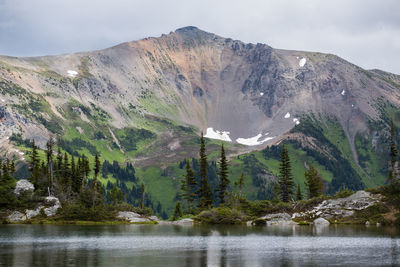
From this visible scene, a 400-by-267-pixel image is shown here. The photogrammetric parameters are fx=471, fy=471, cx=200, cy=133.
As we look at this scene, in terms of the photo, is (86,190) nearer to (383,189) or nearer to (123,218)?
(123,218)

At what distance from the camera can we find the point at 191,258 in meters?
63.2

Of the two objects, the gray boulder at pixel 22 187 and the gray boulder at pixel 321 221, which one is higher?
the gray boulder at pixel 22 187

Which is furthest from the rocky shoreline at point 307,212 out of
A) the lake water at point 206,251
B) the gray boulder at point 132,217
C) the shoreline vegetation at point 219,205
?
the lake water at point 206,251

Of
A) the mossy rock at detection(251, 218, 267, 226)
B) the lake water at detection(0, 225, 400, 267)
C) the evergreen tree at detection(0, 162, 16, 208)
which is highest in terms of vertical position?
the evergreen tree at detection(0, 162, 16, 208)

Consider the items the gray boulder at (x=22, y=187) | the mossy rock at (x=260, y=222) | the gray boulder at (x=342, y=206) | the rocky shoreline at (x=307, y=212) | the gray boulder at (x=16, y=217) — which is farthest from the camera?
the gray boulder at (x=22, y=187)

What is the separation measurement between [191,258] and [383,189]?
280 feet

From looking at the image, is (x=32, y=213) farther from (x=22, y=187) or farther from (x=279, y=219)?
(x=279, y=219)

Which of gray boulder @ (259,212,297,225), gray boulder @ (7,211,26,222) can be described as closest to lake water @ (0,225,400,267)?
gray boulder @ (259,212,297,225)

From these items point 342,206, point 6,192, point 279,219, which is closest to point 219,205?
point 279,219

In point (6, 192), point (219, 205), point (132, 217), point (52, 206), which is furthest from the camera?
point (132, 217)

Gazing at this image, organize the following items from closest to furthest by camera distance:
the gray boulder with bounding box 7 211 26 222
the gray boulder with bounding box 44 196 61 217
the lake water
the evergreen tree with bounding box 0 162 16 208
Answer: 1. the lake water
2. the gray boulder with bounding box 7 211 26 222
3. the evergreen tree with bounding box 0 162 16 208
4. the gray boulder with bounding box 44 196 61 217

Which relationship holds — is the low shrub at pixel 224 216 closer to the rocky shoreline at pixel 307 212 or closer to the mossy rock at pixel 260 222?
the rocky shoreline at pixel 307 212

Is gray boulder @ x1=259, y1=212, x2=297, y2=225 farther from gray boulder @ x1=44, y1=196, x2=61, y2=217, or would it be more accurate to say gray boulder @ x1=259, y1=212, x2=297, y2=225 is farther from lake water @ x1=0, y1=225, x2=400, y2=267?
gray boulder @ x1=44, y1=196, x2=61, y2=217

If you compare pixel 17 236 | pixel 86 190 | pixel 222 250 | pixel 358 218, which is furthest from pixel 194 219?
pixel 222 250
